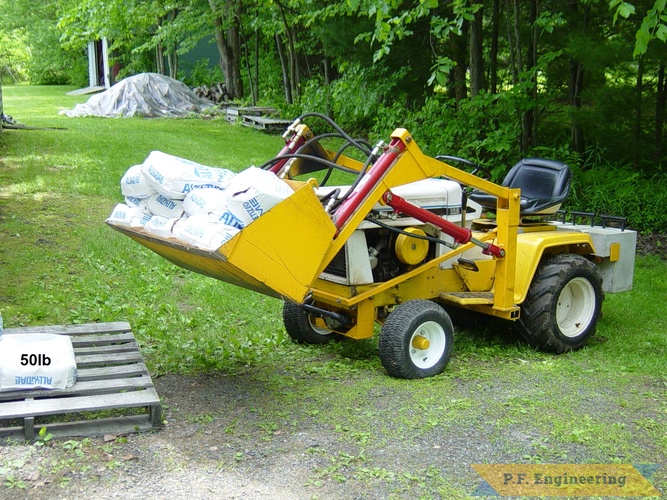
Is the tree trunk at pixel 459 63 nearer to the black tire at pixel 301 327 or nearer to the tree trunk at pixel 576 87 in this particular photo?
the tree trunk at pixel 576 87

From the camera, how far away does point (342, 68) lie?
16.2 metres

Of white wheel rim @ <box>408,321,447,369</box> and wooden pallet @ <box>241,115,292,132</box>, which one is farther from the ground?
wooden pallet @ <box>241,115,292,132</box>

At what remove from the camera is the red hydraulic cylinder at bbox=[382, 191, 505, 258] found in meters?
5.07

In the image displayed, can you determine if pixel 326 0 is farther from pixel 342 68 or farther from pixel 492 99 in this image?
pixel 492 99

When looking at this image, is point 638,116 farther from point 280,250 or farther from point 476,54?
point 280,250

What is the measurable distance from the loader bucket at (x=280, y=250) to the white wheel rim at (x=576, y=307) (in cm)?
250

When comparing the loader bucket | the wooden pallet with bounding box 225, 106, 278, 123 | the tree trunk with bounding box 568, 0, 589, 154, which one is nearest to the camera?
the loader bucket

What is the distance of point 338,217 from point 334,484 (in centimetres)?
164

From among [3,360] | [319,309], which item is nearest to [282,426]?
[319,309]

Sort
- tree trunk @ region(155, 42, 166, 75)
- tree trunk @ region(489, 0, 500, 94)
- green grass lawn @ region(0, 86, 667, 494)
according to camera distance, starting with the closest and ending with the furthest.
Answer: green grass lawn @ region(0, 86, 667, 494), tree trunk @ region(489, 0, 500, 94), tree trunk @ region(155, 42, 166, 75)

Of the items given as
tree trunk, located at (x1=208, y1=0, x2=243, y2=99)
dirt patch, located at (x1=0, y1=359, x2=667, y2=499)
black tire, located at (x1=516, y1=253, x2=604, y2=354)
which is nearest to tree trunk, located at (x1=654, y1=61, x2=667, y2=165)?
black tire, located at (x1=516, y1=253, x2=604, y2=354)

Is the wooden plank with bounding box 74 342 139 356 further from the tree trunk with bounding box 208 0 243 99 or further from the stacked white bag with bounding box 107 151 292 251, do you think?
the tree trunk with bounding box 208 0 243 99

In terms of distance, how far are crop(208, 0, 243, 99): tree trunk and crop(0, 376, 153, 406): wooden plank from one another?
72.7ft

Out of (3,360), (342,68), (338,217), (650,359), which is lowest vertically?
(650,359)
